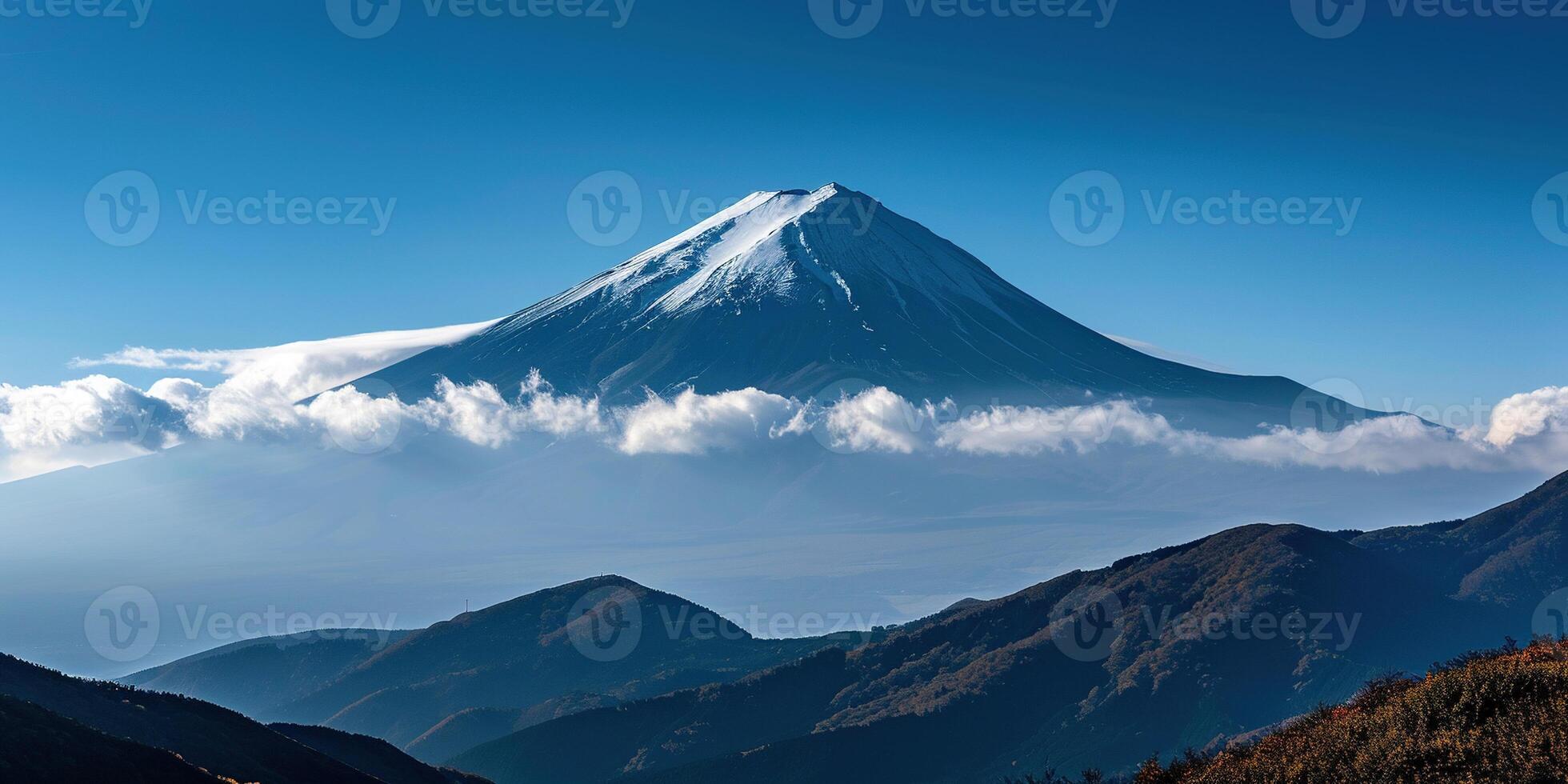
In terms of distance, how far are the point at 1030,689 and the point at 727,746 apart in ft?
129

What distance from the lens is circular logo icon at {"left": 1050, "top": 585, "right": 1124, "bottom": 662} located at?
593ft

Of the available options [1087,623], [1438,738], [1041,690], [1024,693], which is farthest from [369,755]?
[1087,623]

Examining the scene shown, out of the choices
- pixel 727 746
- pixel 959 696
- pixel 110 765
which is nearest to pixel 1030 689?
pixel 959 696

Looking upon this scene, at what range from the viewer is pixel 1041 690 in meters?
172

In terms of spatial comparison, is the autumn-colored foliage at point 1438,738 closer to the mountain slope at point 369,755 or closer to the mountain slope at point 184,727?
the mountain slope at point 184,727

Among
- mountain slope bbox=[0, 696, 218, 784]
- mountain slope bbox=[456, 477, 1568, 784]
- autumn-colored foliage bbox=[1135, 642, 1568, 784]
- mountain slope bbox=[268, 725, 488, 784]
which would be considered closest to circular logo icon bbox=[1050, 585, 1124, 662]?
mountain slope bbox=[456, 477, 1568, 784]

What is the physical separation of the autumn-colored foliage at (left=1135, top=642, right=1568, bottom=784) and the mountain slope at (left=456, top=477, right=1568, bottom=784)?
359 ft

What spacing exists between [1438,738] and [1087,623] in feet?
525

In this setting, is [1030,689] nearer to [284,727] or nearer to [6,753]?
[284,727]

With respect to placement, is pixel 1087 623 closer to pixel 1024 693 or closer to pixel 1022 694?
pixel 1024 693

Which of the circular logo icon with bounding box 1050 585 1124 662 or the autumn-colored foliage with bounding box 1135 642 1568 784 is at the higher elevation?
the circular logo icon with bounding box 1050 585 1124 662

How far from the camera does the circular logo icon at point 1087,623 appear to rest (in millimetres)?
180750

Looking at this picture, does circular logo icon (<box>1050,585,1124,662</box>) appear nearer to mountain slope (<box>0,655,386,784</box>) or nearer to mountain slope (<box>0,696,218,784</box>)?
mountain slope (<box>0,655,386,784</box>)

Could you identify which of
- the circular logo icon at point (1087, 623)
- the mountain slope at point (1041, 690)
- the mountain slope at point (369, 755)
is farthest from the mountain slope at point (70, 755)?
the circular logo icon at point (1087, 623)
